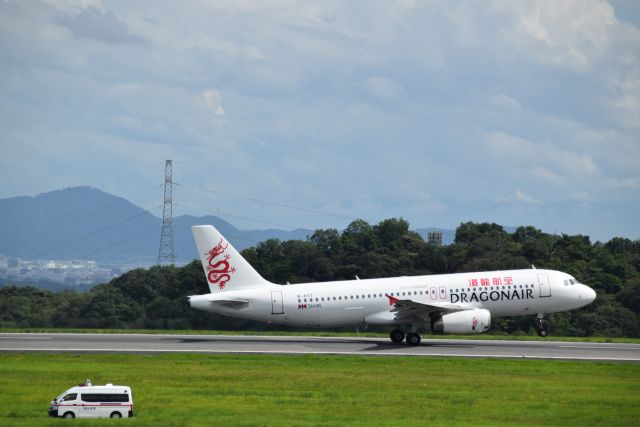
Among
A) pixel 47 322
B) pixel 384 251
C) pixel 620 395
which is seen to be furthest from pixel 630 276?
pixel 620 395

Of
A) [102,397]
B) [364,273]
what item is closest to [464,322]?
[102,397]

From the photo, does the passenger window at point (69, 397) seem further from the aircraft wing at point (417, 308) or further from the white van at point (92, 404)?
the aircraft wing at point (417, 308)

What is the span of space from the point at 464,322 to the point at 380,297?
4962mm

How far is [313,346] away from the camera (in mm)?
55375

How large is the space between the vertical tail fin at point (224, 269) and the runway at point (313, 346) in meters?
3.28

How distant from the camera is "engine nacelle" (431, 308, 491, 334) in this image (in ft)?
172

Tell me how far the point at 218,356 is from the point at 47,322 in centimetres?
3045

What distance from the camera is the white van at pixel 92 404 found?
105ft

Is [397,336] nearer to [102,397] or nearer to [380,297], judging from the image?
[380,297]

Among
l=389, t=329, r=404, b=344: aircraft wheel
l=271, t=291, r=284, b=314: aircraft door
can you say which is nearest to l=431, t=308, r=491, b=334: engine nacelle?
l=389, t=329, r=404, b=344: aircraft wheel

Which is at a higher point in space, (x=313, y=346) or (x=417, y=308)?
(x=417, y=308)

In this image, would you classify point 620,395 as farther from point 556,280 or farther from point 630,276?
point 630,276

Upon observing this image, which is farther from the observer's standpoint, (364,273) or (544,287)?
(364,273)

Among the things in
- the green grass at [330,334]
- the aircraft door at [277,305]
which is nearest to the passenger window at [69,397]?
Result: the aircraft door at [277,305]
